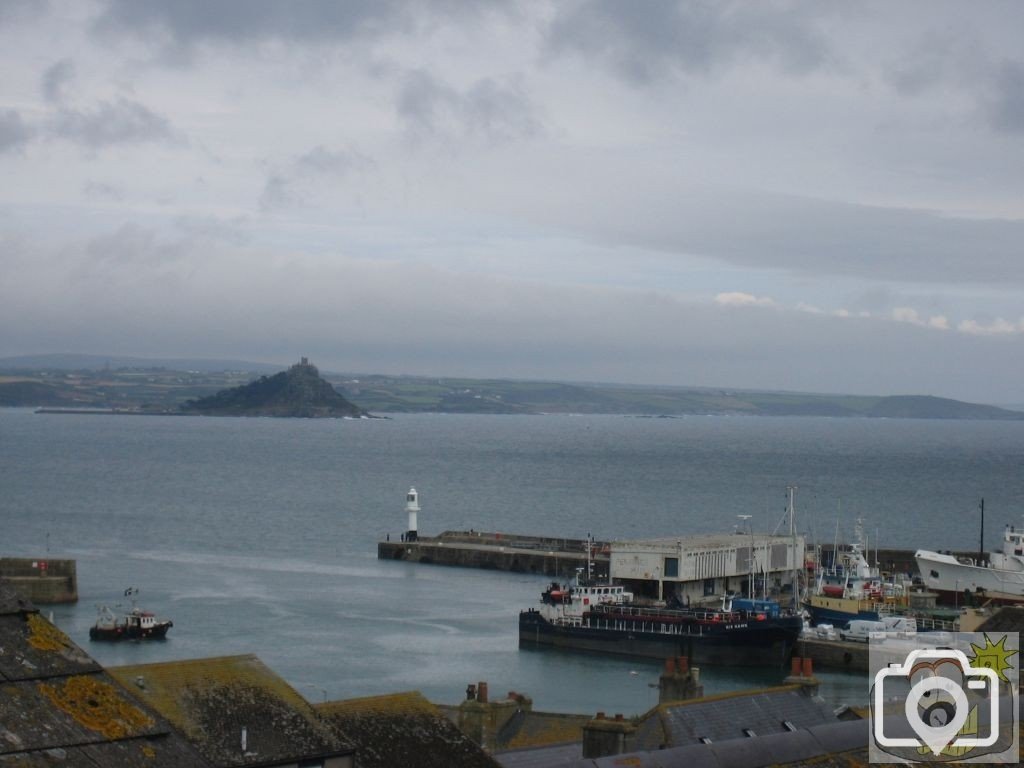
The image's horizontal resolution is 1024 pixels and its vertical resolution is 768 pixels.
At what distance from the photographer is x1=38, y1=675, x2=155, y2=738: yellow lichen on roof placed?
735cm

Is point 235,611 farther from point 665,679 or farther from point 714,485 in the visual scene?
point 714,485

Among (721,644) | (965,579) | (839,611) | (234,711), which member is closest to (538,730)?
(234,711)

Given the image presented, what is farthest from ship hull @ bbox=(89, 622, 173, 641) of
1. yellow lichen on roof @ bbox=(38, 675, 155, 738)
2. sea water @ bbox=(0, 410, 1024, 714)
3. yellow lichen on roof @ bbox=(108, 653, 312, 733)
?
yellow lichen on roof @ bbox=(38, 675, 155, 738)

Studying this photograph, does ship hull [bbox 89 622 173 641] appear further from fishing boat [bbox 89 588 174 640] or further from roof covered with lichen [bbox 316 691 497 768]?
roof covered with lichen [bbox 316 691 497 768]

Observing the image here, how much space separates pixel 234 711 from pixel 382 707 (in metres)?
2.25

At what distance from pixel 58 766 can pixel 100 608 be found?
45848 mm

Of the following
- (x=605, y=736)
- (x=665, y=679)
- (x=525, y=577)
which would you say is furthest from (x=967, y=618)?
(x=605, y=736)

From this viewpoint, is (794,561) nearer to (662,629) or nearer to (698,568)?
(698,568)

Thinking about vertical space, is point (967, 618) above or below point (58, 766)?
below

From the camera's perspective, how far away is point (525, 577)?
7056cm

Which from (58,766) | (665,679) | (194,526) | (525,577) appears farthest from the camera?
(194,526)

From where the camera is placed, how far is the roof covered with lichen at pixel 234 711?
9875 millimetres

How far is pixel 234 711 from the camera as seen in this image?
1027 cm

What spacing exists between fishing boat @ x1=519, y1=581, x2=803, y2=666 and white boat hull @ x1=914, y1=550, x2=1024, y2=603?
1057 centimetres
